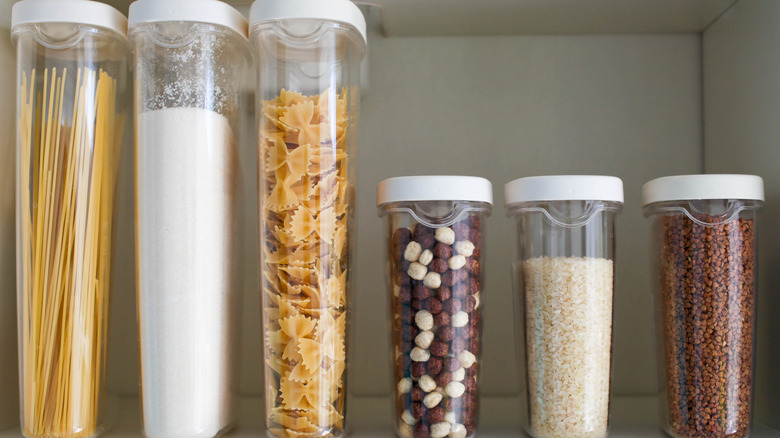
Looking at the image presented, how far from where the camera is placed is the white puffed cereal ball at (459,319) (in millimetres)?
627

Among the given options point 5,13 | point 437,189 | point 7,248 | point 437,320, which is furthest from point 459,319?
point 5,13

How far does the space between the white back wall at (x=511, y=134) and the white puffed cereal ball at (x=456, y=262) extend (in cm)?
26

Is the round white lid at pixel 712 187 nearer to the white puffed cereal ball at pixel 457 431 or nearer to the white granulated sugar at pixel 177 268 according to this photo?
the white puffed cereal ball at pixel 457 431

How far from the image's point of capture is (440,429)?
62cm

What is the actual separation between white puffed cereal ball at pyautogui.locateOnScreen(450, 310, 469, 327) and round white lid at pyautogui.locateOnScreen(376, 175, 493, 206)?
122 mm

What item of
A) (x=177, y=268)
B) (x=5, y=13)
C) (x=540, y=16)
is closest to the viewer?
(x=177, y=268)

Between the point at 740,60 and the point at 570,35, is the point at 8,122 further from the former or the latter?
the point at 740,60

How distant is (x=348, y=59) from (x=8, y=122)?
410 millimetres

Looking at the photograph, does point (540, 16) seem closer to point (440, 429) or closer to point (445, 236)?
point (445, 236)

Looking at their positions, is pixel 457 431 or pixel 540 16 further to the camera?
pixel 540 16

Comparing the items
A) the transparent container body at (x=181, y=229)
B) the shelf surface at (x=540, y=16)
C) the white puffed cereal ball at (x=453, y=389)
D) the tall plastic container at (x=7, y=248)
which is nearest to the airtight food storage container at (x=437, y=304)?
the white puffed cereal ball at (x=453, y=389)

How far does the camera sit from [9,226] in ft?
2.28

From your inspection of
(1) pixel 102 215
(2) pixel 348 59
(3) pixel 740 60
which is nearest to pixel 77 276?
(1) pixel 102 215

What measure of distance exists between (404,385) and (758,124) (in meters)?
0.55
